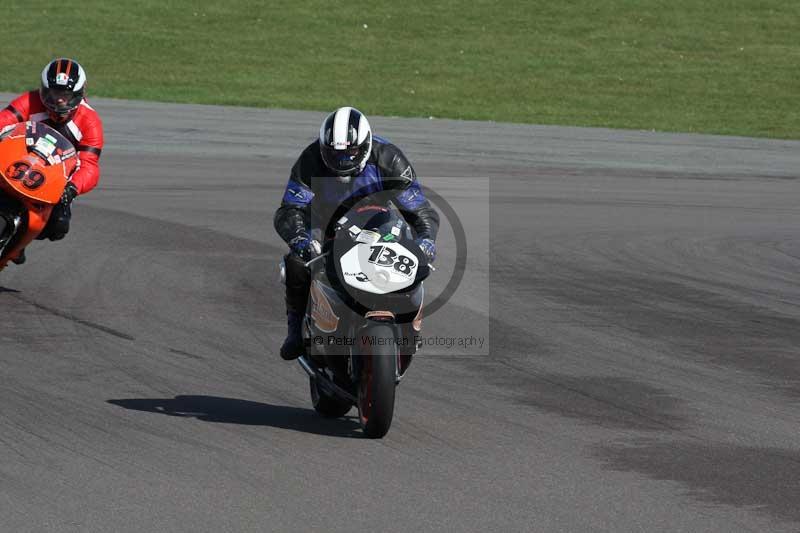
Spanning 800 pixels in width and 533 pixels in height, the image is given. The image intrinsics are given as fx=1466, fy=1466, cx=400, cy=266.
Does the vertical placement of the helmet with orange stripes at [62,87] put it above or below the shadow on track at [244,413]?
above

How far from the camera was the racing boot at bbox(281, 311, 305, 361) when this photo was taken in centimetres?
778

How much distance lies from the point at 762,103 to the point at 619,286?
18449mm

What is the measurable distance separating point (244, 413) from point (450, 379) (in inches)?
60.6

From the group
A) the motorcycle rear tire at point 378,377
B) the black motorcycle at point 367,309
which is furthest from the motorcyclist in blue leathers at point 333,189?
the motorcycle rear tire at point 378,377

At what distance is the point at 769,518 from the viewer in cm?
594

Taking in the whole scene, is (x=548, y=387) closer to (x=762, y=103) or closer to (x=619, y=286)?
(x=619, y=286)

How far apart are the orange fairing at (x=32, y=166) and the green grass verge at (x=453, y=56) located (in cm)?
1678

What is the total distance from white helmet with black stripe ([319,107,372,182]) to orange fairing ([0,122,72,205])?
3.74 metres

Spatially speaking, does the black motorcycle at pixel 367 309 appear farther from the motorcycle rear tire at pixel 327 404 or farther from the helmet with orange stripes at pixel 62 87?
the helmet with orange stripes at pixel 62 87

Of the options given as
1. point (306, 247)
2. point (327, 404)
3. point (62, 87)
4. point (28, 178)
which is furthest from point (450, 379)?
point (62, 87)

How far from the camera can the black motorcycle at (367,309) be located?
6.91 metres

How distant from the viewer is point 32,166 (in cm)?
1053

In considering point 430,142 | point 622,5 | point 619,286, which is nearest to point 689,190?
point 430,142

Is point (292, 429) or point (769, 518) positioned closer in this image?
point (769, 518)
